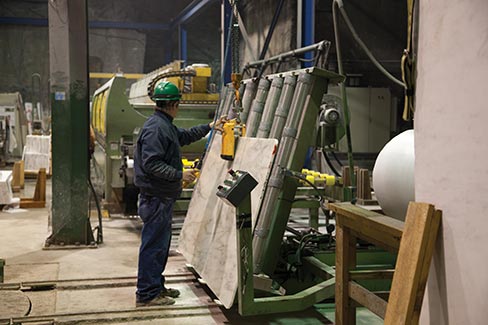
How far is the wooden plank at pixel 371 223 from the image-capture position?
2.62 m

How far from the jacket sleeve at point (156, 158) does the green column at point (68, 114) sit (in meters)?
2.21

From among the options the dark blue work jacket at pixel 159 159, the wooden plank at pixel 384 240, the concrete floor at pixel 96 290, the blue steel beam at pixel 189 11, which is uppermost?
the blue steel beam at pixel 189 11

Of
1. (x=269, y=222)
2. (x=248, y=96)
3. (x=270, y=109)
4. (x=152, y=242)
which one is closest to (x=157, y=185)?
(x=152, y=242)

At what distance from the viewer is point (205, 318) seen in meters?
4.19

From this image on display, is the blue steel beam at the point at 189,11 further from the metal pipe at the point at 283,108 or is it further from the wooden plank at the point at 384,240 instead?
the wooden plank at the point at 384,240

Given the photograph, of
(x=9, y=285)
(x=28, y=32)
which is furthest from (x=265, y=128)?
(x=28, y=32)

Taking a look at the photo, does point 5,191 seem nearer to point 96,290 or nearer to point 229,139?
point 96,290

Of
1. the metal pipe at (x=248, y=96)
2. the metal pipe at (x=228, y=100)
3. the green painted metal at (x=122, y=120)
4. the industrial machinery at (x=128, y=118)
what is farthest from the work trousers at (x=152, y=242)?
the green painted metal at (x=122, y=120)

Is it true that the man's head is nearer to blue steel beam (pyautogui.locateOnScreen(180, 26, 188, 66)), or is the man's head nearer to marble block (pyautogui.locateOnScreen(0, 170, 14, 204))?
marble block (pyautogui.locateOnScreen(0, 170, 14, 204))

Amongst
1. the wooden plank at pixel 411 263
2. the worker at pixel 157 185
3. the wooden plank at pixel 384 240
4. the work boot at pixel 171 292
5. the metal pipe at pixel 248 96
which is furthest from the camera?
the metal pipe at pixel 248 96

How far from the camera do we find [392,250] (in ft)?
9.26

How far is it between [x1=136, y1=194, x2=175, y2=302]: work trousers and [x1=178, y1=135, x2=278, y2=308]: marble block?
0.38m

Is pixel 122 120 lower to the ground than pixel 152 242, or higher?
higher

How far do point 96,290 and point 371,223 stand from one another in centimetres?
283
